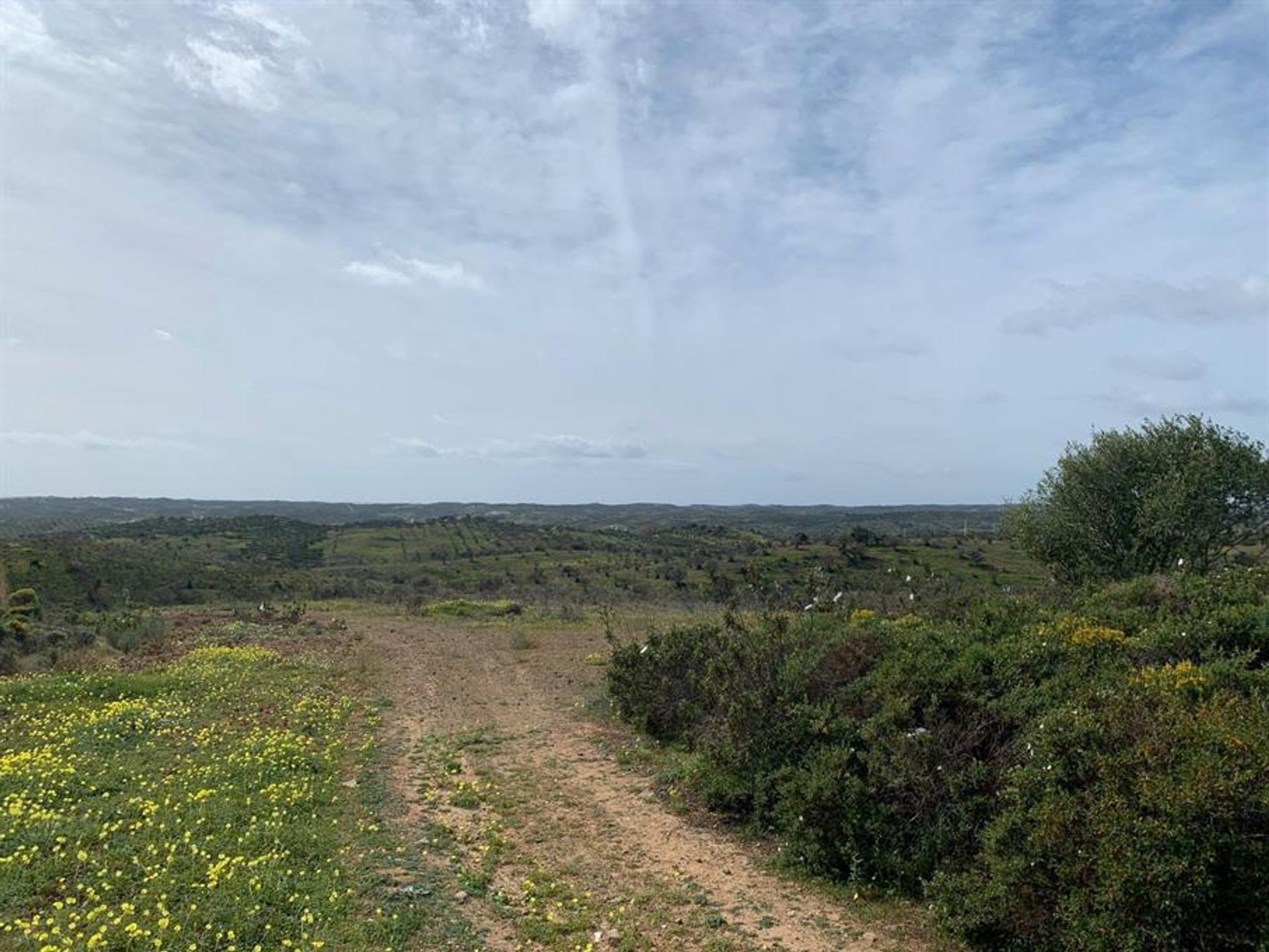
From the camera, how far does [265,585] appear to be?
46906 millimetres

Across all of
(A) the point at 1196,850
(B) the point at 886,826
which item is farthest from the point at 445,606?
(A) the point at 1196,850

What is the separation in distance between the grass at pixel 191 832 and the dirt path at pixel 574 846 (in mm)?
767

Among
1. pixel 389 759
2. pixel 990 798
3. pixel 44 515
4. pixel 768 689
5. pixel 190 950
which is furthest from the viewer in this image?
pixel 44 515

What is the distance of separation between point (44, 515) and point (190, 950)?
185 meters

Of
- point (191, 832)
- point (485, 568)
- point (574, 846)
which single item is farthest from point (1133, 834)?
point (485, 568)

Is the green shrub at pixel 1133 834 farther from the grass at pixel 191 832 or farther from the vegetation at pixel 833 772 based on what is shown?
the grass at pixel 191 832

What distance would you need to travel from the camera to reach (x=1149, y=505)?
67.1 feet

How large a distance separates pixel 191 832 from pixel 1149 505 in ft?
71.6

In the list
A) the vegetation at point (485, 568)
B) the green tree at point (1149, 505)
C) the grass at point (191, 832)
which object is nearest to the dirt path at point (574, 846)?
the grass at point (191, 832)

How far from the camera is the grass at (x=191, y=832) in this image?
657cm

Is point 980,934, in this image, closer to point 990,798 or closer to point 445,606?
point 990,798

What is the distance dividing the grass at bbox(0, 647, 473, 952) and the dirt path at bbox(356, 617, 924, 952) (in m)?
0.77

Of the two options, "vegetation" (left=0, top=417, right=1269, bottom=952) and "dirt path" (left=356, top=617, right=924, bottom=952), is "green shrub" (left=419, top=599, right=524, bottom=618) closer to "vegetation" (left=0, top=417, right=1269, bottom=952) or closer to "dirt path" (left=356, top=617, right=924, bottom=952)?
"vegetation" (left=0, top=417, right=1269, bottom=952)

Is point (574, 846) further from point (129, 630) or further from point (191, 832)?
point (129, 630)
